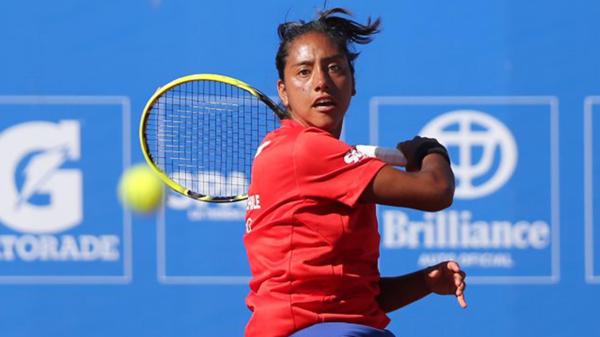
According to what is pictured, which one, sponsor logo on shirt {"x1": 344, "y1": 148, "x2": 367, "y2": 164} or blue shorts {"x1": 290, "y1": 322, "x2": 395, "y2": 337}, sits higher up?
sponsor logo on shirt {"x1": 344, "y1": 148, "x2": 367, "y2": 164}

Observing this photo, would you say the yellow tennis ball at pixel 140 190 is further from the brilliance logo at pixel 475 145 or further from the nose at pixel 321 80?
the nose at pixel 321 80

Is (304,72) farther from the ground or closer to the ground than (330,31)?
closer to the ground

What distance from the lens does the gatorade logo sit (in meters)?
5.10

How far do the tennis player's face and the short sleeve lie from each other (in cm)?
14

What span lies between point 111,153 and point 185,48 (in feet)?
1.83

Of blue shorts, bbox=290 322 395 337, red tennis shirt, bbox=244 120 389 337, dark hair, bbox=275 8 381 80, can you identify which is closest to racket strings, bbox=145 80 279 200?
dark hair, bbox=275 8 381 80

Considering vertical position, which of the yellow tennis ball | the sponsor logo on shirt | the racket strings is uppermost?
the racket strings

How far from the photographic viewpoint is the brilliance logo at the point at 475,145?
4.97m

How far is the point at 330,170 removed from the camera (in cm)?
266

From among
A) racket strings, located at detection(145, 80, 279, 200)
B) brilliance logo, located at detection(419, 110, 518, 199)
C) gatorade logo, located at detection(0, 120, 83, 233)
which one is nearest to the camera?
racket strings, located at detection(145, 80, 279, 200)

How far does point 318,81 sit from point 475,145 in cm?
233

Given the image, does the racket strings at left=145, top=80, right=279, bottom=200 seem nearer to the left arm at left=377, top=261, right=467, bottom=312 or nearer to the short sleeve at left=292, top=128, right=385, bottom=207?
the left arm at left=377, top=261, right=467, bottom=312

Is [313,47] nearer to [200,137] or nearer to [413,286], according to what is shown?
[413,286]

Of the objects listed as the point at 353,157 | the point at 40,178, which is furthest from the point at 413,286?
the point at 40,178
